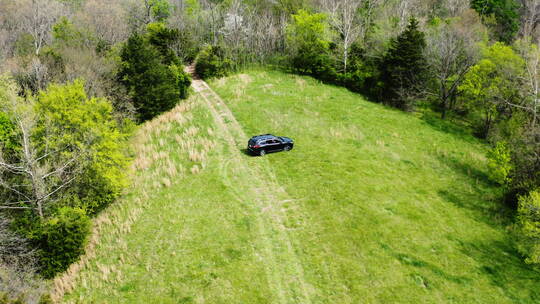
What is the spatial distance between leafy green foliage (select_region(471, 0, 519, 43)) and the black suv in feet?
181

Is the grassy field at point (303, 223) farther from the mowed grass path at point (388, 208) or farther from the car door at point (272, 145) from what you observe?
the car door at point (272, 145)

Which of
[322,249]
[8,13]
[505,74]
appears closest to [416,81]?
[505,74]

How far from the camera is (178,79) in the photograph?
46.9m

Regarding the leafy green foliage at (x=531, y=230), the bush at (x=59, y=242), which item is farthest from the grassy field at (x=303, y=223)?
the bush at (x=59, y=242)

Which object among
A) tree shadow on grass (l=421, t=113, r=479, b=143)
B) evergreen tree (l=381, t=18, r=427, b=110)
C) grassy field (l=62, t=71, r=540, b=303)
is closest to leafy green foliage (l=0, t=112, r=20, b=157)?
grassy field (l=62, t=71, r=540, b=303)

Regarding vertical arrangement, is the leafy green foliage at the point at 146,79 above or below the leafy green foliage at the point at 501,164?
above

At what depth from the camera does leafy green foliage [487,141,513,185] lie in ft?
102

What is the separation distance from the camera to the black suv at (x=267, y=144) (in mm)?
33094

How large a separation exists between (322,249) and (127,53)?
3511cm

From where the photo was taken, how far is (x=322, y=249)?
2325 centimetres

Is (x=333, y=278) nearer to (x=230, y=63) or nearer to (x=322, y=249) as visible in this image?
(x=322, y=249)

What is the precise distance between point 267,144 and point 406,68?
1120 inches

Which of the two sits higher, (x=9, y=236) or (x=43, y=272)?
(x=9, y=236)

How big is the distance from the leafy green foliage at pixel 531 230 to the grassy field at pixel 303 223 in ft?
3.51
